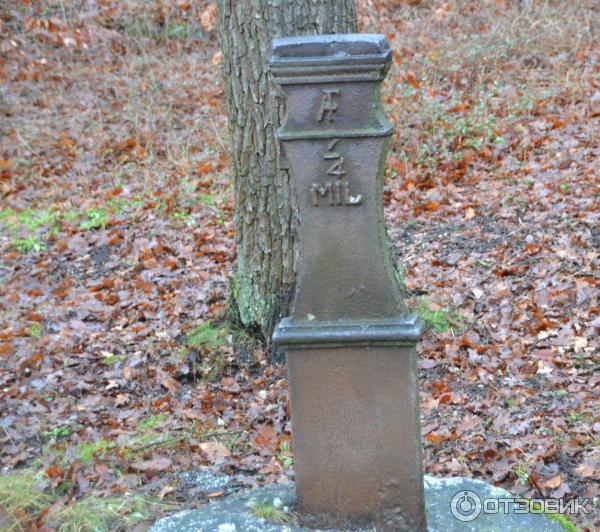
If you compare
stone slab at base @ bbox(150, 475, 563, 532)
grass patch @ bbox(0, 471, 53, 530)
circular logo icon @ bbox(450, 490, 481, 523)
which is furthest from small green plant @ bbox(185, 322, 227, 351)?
circular logo icon @ bbox(450, 490, 481, 523)

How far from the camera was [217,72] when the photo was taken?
44.2 ft

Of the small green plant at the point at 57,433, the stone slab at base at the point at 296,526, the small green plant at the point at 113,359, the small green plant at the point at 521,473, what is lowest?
the small green plant at the point at 521,473

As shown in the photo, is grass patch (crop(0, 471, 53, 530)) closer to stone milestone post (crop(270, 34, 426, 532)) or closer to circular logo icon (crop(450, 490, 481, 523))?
stone milestone post (crop(270, 34, 426, 532))

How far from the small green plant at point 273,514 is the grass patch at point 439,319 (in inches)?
96.3

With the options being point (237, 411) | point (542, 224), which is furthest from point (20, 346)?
point (542, 224)

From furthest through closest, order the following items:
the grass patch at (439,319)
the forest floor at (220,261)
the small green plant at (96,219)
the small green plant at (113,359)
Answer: the small green plant at (96,219) < the small green plant at (113,359) < the grass patch at (439,319) < the forest floor at (220,261)

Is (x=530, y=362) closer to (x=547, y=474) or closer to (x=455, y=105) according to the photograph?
(x=547, y=474)

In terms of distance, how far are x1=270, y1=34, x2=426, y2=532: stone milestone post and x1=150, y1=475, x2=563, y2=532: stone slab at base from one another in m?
0.19

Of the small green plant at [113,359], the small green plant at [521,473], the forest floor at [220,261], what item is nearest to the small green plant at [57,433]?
the forest floor at [220,261]

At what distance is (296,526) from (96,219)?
616cm

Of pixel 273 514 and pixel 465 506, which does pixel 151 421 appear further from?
pixel 465 506

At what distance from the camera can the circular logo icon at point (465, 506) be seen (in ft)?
12.6

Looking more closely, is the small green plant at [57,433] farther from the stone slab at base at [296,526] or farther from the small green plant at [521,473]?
the small green plant at [521,473]

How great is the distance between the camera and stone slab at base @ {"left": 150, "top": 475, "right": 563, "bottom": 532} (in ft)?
12.3
